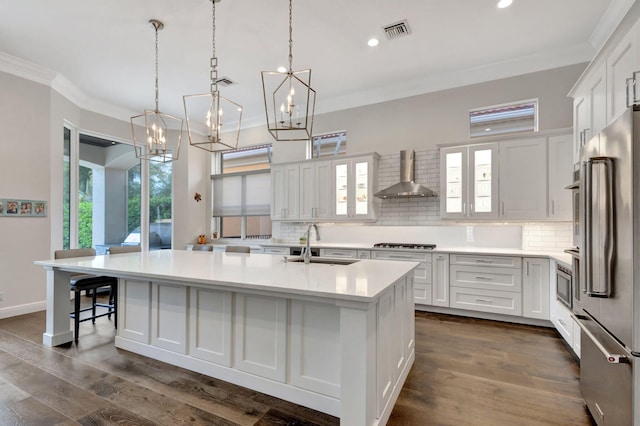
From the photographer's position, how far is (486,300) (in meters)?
3.89

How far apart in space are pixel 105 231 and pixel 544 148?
23.0ft

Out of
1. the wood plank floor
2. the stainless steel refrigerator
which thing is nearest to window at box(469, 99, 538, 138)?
the stainless steel refrigerator

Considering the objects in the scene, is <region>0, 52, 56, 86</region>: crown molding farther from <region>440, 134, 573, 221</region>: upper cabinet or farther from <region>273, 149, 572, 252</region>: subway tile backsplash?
<region>440, 134, 573, 221</region>: upper cabinet

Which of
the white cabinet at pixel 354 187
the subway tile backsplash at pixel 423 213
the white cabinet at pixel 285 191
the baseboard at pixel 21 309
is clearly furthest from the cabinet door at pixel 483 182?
the baseboard at pixel 21 309

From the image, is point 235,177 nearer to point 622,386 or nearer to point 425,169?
point 425,169

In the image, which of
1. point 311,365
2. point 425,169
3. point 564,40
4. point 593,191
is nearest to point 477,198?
point 425,169

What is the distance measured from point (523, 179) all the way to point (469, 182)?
0.61m

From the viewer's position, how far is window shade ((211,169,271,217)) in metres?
6.30

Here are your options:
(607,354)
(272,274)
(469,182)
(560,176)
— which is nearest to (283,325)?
(272,274)

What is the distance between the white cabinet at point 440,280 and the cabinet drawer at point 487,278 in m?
0.09

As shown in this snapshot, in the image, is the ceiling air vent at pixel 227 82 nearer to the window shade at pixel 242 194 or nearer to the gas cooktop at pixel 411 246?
the window shade at pixel 242 194

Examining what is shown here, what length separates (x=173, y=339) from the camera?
8.62 feet

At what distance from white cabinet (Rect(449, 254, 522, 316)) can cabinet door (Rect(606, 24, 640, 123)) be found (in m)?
1.99

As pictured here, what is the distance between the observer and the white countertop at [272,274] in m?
1.73
